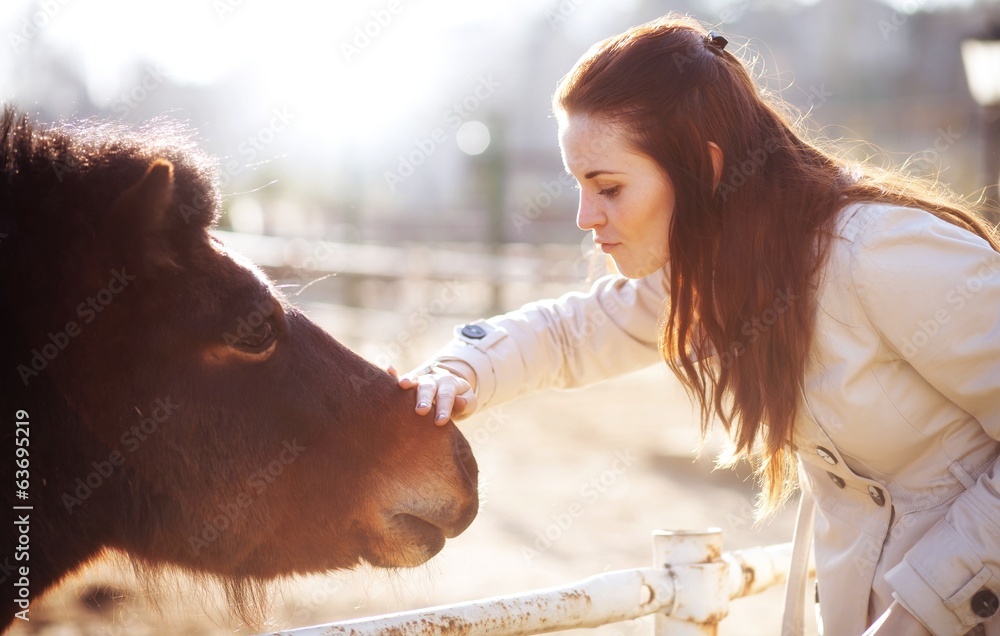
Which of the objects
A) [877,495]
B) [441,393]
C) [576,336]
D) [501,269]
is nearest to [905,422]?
[877,495]

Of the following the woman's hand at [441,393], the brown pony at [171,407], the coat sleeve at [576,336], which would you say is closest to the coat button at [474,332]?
the coat sleeve at [576,336]

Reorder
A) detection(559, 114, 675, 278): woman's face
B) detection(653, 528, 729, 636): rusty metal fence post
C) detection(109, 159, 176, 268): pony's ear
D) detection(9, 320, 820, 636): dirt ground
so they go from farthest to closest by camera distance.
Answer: detection(9, 320, 820, 636): dirt ground, detection(653, 528, 729, 636): rusty metal fence post, detection(559, 114, 675, 278): woman's face, detection(109, 159, 176, 268): pony's ear

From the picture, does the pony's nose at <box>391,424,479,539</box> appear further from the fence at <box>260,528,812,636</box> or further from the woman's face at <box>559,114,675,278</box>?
the woman's face at <box>559,114,675,278</box>

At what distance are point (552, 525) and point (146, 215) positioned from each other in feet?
16.9

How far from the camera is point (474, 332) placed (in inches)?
103

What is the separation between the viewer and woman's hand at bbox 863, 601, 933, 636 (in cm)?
179

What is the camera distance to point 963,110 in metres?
23.1

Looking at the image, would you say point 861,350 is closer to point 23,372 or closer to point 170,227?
point 170,227

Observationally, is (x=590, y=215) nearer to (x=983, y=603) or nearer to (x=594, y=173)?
(x=594, y=173)

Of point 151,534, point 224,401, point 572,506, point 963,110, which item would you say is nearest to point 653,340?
point 224,401

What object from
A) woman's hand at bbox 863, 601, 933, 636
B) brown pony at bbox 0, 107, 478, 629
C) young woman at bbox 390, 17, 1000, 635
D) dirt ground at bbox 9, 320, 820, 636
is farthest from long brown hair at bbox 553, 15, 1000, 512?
dirt ground at bbox 9, 320, 820, 636

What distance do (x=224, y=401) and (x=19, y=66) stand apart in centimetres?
1956

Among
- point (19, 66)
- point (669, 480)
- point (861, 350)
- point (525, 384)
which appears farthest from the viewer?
point (19, 66)

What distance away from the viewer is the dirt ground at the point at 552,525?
3537 mm
